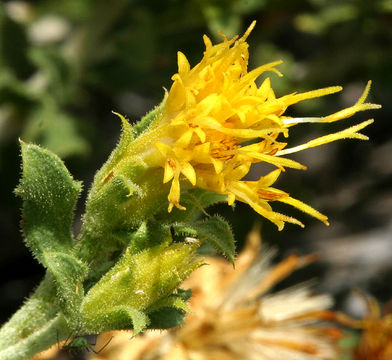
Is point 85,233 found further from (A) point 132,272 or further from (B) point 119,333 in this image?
(B) point 119,333

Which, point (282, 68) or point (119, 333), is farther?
point (282, 68)

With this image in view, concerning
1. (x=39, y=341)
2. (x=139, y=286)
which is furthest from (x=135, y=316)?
(x=39, y=341)

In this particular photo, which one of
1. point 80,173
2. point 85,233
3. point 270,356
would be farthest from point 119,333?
point 80,173

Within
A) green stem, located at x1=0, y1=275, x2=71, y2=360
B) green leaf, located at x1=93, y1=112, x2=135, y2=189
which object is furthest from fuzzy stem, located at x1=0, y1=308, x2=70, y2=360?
green leaf, located at x1=93, y1=112, x2=135, y2=189

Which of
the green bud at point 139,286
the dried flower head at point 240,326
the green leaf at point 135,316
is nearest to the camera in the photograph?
the green leaf at point 135,316

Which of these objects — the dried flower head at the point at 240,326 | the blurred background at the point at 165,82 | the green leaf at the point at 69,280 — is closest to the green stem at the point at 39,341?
the green leaf at the point at 69,280

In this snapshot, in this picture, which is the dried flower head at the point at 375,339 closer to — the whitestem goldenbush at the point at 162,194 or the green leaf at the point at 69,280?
the whitestem goldenbush at the point at 162,194

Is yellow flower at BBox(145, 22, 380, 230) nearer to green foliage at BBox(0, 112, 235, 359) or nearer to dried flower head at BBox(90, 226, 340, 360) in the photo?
green foliage at BBox(0, 112, 235, 359)
